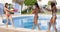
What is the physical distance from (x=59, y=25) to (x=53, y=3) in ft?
0.95

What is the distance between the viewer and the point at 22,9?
2133 millimetres

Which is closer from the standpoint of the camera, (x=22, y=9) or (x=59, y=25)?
(x=59, y=25)

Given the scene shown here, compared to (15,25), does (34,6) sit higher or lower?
higher

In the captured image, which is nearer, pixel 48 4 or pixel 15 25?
pixel 48 4

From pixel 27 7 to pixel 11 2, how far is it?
248mm

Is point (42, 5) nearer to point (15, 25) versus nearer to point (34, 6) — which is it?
point (34, 6)

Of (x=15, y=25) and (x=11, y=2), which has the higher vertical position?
(x=11, y=2)

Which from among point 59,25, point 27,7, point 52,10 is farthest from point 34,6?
point 59,25

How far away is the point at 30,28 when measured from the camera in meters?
2.08

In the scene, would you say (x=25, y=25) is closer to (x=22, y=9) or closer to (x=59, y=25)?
(x=22, y=9)

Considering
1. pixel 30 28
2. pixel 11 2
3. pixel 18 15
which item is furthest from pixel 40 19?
pixel 11 2

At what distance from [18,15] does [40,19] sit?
0.31m

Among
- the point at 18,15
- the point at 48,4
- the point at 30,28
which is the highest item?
the point at 48,4

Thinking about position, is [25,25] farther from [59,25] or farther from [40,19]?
[59,25]
